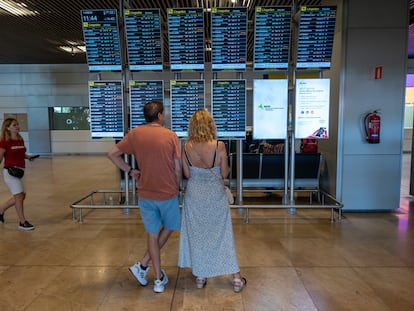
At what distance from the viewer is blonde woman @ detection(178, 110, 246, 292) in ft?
8.38

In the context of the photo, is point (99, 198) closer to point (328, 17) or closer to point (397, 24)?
point (328, 17)

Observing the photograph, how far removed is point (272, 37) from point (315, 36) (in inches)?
23.2

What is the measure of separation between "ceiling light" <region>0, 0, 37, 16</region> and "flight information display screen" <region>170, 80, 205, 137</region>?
4736mm

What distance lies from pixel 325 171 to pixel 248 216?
1697 mm

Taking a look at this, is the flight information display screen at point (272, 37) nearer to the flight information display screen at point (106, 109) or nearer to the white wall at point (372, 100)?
the white wall at point (372, 100)

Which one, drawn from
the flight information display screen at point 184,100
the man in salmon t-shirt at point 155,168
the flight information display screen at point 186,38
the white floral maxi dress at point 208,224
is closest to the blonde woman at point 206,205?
the white floral maxi dress at point 208,224

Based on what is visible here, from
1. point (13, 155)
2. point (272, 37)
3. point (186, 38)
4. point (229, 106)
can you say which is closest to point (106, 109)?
point (13, 155)

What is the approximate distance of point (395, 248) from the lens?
12.0 feet

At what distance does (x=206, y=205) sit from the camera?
2.59m

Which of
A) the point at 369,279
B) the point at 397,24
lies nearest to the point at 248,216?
the point at 369,279

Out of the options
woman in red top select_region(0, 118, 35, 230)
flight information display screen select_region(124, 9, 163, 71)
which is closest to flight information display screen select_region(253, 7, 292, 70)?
flight information display screen select_region(124, 9, 163, 71)

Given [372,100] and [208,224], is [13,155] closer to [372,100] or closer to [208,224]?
[208,224]

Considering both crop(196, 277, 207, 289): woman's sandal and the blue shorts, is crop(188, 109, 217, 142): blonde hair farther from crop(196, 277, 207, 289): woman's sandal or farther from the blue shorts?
crop(196, 277, 207, 289): woman's sandal

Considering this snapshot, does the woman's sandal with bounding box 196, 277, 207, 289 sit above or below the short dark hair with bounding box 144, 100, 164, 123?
below
